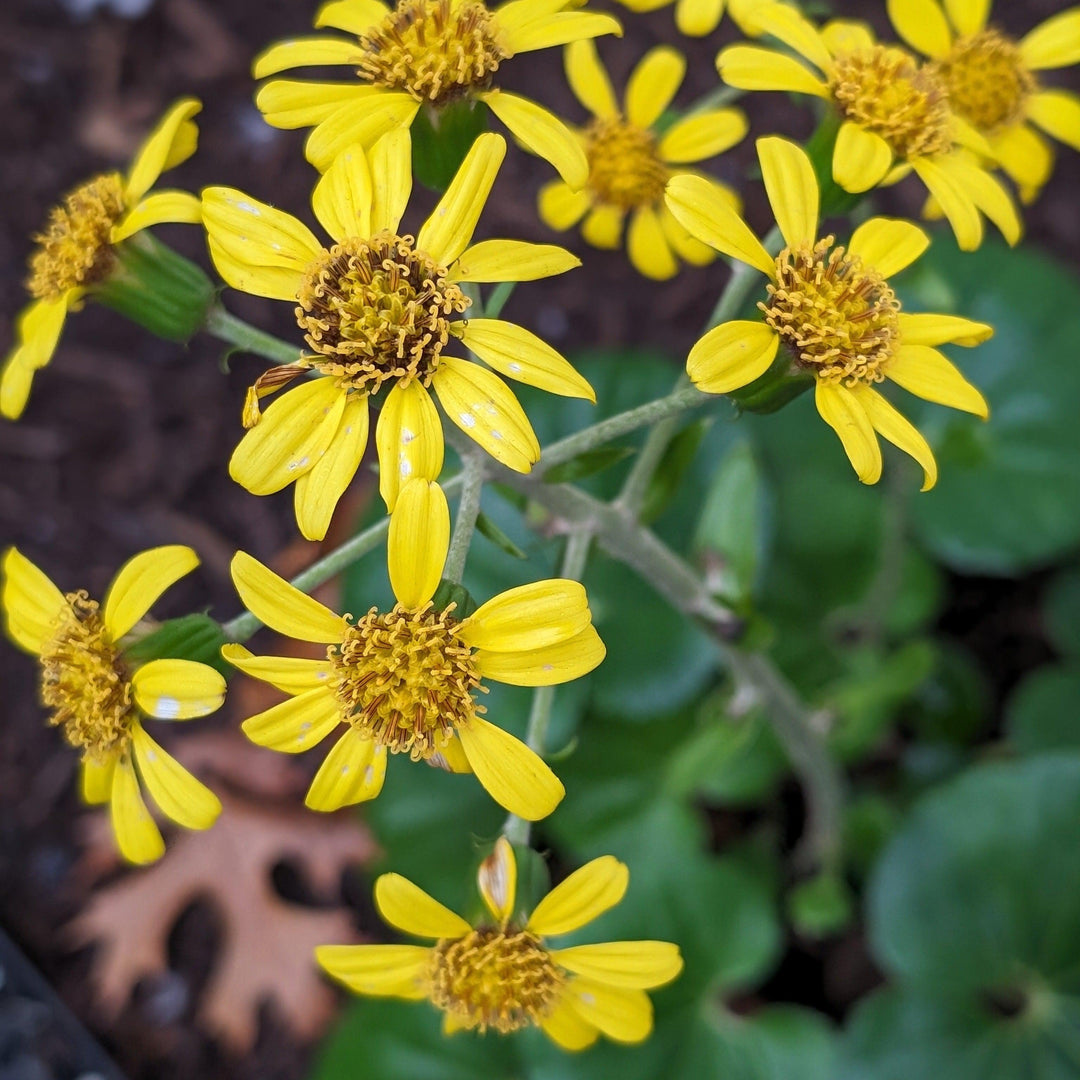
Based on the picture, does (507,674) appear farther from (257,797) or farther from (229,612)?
(229,612)

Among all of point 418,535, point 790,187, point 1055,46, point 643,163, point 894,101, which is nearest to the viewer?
point 418,535

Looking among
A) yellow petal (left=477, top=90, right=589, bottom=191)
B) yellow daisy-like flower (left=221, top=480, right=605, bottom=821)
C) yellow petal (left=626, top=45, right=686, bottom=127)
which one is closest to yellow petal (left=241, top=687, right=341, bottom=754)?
yellow daisy-like flower (left=221, top=480, right=605, bottom=821)

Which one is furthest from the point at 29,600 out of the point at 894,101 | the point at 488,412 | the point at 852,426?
the point at 894,101

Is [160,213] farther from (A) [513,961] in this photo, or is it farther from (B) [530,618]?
(A) [513,961]

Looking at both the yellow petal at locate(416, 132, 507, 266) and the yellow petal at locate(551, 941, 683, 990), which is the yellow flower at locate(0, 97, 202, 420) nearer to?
the yellow petal at locate(416, 132, 507, 266)

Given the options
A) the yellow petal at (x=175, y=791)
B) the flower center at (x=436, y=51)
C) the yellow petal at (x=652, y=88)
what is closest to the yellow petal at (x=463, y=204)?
the flower center at (x=436, y=51)

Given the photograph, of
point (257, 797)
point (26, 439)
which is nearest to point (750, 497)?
point (257, 797)
